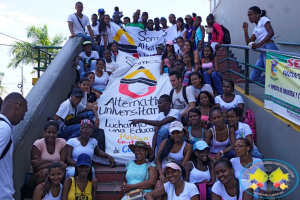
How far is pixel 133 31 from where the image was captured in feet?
41.3

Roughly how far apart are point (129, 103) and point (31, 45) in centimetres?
2414

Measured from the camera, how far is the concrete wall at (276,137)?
4.90 m

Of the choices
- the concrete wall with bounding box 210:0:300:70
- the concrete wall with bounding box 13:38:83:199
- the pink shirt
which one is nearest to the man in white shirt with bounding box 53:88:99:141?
the concrete wall with bounding box 13:38:83:199

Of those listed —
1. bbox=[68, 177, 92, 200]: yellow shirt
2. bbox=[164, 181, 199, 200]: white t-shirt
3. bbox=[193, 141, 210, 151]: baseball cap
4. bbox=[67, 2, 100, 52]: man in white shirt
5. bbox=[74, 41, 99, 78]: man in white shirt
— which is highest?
bbox=[67, 2, 100, 52]: man in white shirt

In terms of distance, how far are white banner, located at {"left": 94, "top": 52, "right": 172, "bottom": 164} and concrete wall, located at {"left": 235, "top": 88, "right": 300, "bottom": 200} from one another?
2013 millimetres

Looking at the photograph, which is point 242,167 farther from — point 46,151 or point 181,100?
point 46,151

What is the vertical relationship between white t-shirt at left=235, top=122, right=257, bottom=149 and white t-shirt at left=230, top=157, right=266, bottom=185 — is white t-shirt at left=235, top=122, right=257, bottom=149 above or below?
above

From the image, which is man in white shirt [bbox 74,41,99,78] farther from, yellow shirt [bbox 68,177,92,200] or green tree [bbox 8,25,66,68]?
green tree [bbox 8,25,66,68]

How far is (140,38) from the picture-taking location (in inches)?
491

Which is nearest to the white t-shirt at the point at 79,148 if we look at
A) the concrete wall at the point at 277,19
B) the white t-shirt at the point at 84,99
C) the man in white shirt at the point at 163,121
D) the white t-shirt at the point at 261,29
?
the man in white shirt at the point at 163,121

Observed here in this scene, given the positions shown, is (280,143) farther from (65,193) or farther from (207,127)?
(65,193)

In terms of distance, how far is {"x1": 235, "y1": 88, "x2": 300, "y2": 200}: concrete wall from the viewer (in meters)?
4.90

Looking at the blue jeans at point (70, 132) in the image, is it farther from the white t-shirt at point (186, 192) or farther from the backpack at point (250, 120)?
the backpack at point (250, 120)

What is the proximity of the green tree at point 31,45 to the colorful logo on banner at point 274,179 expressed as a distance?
84.9 ft
